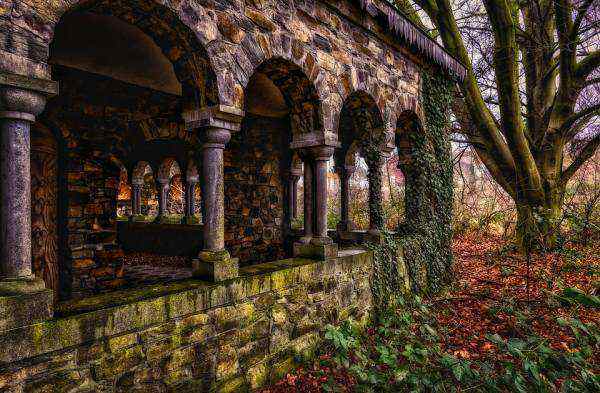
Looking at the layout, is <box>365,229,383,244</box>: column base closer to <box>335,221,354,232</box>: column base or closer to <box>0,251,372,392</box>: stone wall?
<box>0,251,372,392</box>: stone wall

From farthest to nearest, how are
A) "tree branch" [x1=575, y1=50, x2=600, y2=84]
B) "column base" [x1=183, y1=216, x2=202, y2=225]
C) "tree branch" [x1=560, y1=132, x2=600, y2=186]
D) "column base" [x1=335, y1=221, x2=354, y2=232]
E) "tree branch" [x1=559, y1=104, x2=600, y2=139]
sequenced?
"column base" [x1=183, y1=216, x2=202, y2=225]
"tree branch" [x1=560, y1=132, x2=600, y2=186]
"column base" [x1=335, y1=221, x2=354, y2=232]
"tree branch" [x1=559, y1=104, x2=600, y2=139]
"tree branch" [x1=575, y1=50, x2=600, y2=84]

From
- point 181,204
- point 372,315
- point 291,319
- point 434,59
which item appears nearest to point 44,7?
point 291,319

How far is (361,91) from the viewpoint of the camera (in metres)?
4.70

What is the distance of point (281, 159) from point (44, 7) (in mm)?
5624

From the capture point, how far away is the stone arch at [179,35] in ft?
8.70

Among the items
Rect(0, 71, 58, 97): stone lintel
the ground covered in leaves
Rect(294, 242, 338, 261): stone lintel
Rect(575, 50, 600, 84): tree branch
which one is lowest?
the ground covered in leaves

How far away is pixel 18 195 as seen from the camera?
2049mm

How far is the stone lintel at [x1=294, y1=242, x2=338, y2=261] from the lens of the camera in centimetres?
407

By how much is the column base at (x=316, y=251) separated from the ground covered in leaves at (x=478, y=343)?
788 mm

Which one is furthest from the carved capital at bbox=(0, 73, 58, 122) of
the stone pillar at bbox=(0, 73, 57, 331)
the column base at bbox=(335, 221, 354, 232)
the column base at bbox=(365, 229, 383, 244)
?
the column base at bbox=(335, 221, 354, 232)

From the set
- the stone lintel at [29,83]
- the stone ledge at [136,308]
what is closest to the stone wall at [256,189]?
the stone ledge at [136,308]

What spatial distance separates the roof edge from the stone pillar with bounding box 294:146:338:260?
73.8 inches

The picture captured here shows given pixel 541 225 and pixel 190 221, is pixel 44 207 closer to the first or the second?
pixel 190 221

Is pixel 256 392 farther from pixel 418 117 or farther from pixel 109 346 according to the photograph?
pixel 418 117
